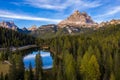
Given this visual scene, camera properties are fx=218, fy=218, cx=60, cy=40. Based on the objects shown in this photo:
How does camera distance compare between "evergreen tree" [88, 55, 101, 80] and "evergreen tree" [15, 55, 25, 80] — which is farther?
"evergreen tree" [15, 55, 25, 80]

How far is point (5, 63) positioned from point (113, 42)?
9618cm

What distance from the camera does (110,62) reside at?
114 m

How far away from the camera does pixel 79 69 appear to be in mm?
104812

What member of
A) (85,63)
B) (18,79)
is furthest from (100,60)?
(18,79)

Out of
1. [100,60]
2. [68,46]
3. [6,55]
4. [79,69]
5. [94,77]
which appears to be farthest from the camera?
[68,46]

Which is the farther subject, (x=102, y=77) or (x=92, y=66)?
(x=102, y=77)

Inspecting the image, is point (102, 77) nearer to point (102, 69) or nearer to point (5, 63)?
point (102, 69)

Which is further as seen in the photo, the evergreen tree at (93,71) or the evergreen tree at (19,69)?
the evergreen tree at (19,69)

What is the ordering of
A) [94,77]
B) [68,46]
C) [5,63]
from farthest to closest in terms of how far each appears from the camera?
1. [68,46]
2. [5,63]
3. [94,77]

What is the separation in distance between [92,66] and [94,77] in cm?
475

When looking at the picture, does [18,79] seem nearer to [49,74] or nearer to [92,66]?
[49,74]

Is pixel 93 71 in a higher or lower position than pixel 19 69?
higher

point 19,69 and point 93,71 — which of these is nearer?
point 93,71

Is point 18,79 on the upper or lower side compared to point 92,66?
lower
